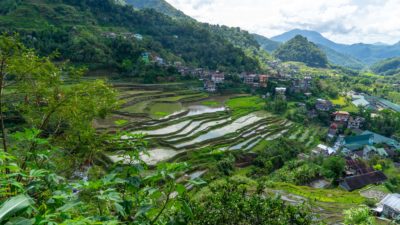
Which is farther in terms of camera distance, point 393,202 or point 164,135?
point 164,135

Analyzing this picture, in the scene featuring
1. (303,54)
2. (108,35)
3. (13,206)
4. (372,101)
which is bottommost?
(372,101)

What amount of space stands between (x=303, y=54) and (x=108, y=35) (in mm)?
68528

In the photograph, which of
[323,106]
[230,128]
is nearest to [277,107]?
[323,106]

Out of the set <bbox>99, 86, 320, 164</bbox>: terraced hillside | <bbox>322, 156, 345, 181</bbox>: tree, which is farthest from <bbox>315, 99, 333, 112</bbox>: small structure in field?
<bbox>322, 156, 345, 181</bbox>: tree

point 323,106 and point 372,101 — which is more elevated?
point 323,106

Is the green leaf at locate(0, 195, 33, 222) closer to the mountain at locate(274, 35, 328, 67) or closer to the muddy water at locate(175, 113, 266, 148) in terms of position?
the muddy water at locate(175, 113, 266, 148)

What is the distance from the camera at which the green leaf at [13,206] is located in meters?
1.05

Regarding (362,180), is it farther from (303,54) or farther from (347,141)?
(303,54)

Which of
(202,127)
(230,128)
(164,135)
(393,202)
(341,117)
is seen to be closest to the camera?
(393,202)

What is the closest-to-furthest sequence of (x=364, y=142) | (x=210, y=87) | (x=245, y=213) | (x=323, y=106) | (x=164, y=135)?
(x=245, y=213) < (x=164, y=135) < (x=364, y=142) < (x=323, y=106) < (x=210, y=87)

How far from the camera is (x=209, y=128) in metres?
22.6

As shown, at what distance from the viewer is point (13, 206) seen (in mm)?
1081

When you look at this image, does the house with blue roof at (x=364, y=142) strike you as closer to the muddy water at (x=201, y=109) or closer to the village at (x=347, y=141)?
the village at (x=347, y=141)

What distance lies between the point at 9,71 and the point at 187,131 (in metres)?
17.3
